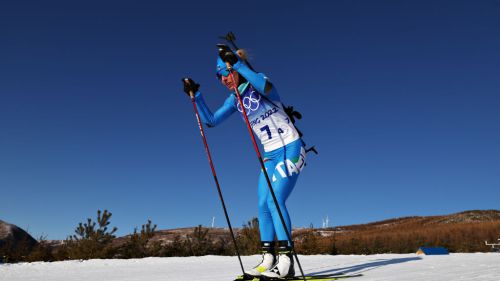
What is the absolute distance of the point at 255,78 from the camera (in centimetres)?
363

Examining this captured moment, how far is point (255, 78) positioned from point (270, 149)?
67 cm

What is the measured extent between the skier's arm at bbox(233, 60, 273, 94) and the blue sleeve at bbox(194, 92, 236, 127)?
74 cm

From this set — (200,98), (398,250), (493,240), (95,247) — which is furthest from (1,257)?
(493,240)

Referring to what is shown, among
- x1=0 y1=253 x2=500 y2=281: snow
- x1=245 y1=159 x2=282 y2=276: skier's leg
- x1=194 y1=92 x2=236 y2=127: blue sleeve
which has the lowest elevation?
x1=0 y1=253 x2=500 y2=281: snow

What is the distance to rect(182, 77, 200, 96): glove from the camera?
4.18m

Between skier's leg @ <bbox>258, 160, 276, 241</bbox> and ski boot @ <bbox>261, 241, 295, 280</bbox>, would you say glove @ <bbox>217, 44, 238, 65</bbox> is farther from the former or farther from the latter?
ski boot @ <bbox>261, 241, 295, 280</bbox>

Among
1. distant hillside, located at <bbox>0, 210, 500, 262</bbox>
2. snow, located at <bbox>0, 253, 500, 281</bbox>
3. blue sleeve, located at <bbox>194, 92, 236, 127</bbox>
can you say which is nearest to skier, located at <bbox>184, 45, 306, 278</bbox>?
blue sleeve, located at <bbox>194, 92, 236, 127</bbox>

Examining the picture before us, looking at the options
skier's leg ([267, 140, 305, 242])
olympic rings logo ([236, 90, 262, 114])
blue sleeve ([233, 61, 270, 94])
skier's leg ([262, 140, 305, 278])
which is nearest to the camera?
skier's leg ([262, 140, 305, 278])

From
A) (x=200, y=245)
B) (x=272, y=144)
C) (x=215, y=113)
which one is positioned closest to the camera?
(x=272, y=144)

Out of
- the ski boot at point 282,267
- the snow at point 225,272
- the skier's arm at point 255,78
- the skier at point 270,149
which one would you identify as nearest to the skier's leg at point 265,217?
the skier at point 270,149

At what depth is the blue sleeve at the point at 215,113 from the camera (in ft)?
14.3

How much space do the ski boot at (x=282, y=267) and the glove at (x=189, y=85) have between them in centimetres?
177

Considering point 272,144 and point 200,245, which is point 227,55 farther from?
point 200,245

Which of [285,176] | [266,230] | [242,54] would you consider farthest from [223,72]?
[266,230]
